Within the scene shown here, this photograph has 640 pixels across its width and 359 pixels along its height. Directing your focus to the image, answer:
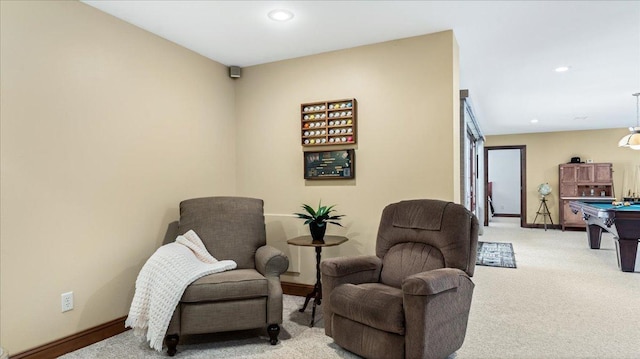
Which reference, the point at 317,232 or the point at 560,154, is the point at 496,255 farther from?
the point at 560,154

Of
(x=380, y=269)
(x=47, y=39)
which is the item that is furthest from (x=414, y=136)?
(x=47, y=39)

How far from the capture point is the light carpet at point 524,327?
8.13 feet

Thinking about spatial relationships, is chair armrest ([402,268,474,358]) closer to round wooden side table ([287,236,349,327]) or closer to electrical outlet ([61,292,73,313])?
round wooden side table ([287,236,349,327])

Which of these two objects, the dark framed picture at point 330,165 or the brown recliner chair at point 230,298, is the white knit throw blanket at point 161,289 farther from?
the dark framed picture at point 330,165

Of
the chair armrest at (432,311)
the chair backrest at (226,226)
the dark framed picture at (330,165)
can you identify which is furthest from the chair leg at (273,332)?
the dark framed picture at (330,165)

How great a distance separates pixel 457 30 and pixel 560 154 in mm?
7455

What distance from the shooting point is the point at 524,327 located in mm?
2893

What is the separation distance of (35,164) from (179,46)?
5.41ft

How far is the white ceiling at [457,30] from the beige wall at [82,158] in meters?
0.34

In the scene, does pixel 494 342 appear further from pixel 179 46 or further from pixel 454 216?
pixel 179 46

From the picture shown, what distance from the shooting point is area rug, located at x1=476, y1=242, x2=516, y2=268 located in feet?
17.0

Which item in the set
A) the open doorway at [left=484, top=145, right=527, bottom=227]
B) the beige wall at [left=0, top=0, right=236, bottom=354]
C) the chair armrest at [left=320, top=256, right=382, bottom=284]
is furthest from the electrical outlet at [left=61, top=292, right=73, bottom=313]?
the open doorway at [left=484, top=145, right=527, bottom=227]

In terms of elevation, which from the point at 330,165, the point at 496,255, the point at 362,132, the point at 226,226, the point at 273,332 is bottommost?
the point at 496,255

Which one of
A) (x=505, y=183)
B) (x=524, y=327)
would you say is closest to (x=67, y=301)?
(x=524, y=327)
